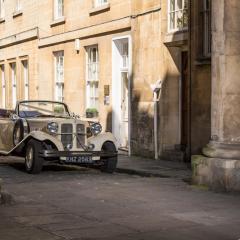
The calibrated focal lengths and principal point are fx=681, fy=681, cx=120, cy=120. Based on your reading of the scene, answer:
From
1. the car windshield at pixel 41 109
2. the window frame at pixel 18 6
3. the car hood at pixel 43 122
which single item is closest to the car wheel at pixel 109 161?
the car hood at pixel 43 122

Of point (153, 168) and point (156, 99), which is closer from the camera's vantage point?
point (153, 168)

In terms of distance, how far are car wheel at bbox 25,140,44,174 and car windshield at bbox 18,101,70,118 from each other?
5.58 feet

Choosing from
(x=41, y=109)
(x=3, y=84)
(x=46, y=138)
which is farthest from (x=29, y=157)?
(x=3, y=84)

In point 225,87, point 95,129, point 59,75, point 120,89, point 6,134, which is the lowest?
point 6,134

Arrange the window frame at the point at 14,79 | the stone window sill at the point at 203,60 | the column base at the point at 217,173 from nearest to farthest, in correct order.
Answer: the column base at the point at 217,173
the stone window sill at the point at 203,60
the window frame at the point at 14,79

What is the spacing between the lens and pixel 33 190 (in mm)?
12344

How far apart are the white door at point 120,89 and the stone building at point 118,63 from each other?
0.10ft

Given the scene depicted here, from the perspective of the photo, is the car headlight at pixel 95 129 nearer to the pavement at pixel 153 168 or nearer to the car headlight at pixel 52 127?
the car headlight at pixel 52 127

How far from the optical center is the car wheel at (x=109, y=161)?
15.7 m

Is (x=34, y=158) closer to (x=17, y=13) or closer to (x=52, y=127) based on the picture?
(x=52, y=127)

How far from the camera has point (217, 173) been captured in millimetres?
12125

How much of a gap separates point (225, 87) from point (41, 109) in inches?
265

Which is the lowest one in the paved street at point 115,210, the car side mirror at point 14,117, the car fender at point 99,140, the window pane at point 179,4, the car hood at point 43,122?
the paved street at point 115,210

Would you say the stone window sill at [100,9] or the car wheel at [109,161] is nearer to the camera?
the car wheel at [109,161]
